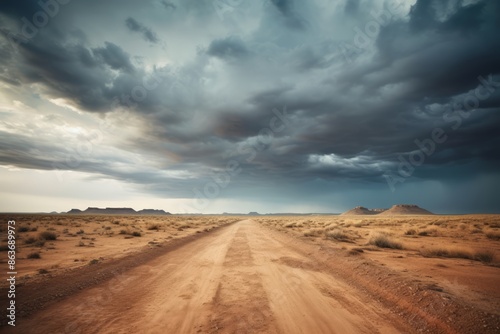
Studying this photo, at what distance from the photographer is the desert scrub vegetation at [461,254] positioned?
10461 mm

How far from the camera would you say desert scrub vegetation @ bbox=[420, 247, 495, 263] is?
34.3 ft

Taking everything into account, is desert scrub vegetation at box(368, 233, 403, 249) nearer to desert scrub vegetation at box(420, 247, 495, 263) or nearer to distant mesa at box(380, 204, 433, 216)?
desert scrub vegetation at box(420, 247, 495, 263)

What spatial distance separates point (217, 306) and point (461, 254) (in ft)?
39.2

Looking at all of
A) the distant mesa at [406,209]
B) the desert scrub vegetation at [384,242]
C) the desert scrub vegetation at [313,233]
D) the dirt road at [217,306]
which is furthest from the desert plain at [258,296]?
the distant mesa at [406,209]

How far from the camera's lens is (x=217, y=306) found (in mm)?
5668

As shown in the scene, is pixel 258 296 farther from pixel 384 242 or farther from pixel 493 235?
pixel 493 235

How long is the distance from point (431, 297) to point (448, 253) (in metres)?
7.75

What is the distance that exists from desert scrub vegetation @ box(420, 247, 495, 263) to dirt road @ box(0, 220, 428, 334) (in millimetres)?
6805

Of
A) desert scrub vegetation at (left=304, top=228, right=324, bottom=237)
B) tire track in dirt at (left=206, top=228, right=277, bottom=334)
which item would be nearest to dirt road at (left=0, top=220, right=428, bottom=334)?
tire track in dirt at (left=206, top=228, right=277, bottom=334)

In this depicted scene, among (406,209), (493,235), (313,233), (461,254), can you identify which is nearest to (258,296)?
(461,254)

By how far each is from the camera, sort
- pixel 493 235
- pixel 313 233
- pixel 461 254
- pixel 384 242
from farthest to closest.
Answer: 1. pixel 313 233
2. pixel 493 235
3. pixel 384 242
4. pixel 461 254

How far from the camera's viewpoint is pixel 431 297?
5840mm

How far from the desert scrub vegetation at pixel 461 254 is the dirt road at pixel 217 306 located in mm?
6805

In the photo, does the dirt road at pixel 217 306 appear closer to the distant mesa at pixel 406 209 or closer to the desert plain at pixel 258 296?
the desert plain at pixel 258 296
